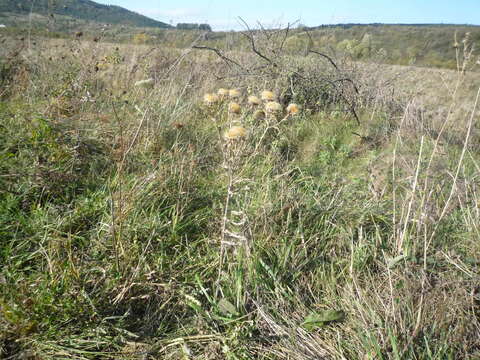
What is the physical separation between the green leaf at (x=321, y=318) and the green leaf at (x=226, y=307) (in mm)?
Answer: 292

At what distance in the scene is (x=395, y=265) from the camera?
4.88 feet

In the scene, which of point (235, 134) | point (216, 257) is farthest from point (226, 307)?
point (235, 134)

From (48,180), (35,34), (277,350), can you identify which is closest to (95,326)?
(277,350)

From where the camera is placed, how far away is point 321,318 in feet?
3.99

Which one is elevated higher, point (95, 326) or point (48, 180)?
point (48, 180)

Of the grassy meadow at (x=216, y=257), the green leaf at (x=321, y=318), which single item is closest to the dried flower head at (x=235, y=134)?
the grassy meadow at (x=216, y=257)

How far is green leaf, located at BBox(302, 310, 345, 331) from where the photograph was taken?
1218mm

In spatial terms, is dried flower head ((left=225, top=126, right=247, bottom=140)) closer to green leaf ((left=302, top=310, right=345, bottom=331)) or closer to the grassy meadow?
the grassy meadow

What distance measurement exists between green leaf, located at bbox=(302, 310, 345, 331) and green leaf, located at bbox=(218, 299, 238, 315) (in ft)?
0.96

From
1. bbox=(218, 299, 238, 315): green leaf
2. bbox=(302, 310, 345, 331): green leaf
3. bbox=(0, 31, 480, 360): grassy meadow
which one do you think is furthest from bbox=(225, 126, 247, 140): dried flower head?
bbox=(302, 310, 345, 331): green leaf

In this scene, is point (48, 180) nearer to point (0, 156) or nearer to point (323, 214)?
point (0, 156)

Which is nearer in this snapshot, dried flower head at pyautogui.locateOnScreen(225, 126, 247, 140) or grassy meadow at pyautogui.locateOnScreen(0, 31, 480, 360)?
grassy meadow at pyautogui.locateOnScreen(0, 31, 480, 360)

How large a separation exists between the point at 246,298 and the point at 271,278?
0.64 ft

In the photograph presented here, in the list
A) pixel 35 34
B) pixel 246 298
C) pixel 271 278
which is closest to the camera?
pixel 246 298
